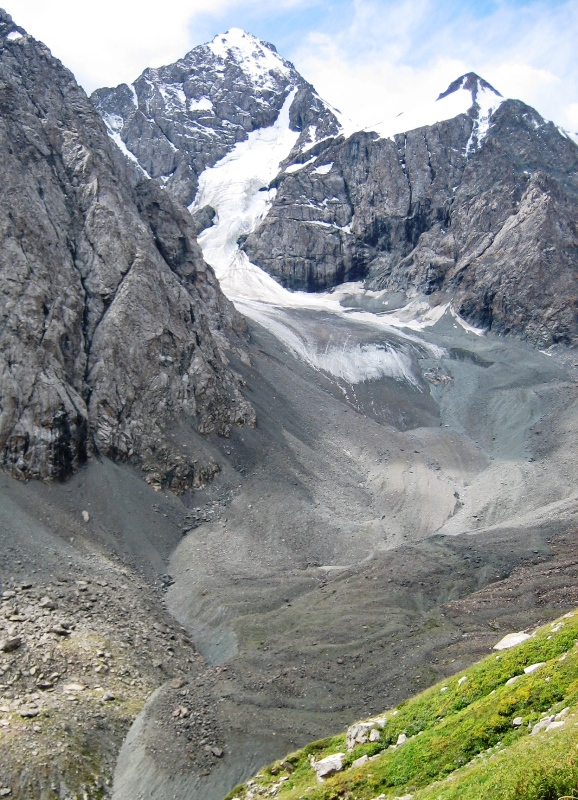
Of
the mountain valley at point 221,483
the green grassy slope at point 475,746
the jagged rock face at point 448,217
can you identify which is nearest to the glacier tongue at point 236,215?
the jagged rock face at point 448,217

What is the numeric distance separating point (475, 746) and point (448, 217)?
150m

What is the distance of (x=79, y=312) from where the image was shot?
2400 inches

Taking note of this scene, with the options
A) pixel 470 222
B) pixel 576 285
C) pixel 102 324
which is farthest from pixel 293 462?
pixel 470 222

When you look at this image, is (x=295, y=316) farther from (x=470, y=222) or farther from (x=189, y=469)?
(x=189, y=469)

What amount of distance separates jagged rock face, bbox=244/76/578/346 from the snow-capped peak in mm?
867

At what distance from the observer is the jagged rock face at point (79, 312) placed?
53.4 meters

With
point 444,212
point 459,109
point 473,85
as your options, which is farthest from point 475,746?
point 473,85

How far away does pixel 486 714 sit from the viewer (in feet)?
51.9

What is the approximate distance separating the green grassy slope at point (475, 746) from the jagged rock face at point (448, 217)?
363 feet

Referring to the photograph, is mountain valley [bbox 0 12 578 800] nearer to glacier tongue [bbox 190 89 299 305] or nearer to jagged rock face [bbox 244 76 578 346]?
jagged rock face [bbox 244 76 578 346]

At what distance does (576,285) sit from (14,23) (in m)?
97.7

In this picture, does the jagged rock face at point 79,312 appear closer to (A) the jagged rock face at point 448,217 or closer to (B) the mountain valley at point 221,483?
(B) the mountain valley at point 221,483

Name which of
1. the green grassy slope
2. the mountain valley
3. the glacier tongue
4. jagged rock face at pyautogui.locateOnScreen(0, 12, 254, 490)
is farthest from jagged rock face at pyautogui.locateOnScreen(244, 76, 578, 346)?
the green grassy slope

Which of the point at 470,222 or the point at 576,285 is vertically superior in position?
the point at 470,222
